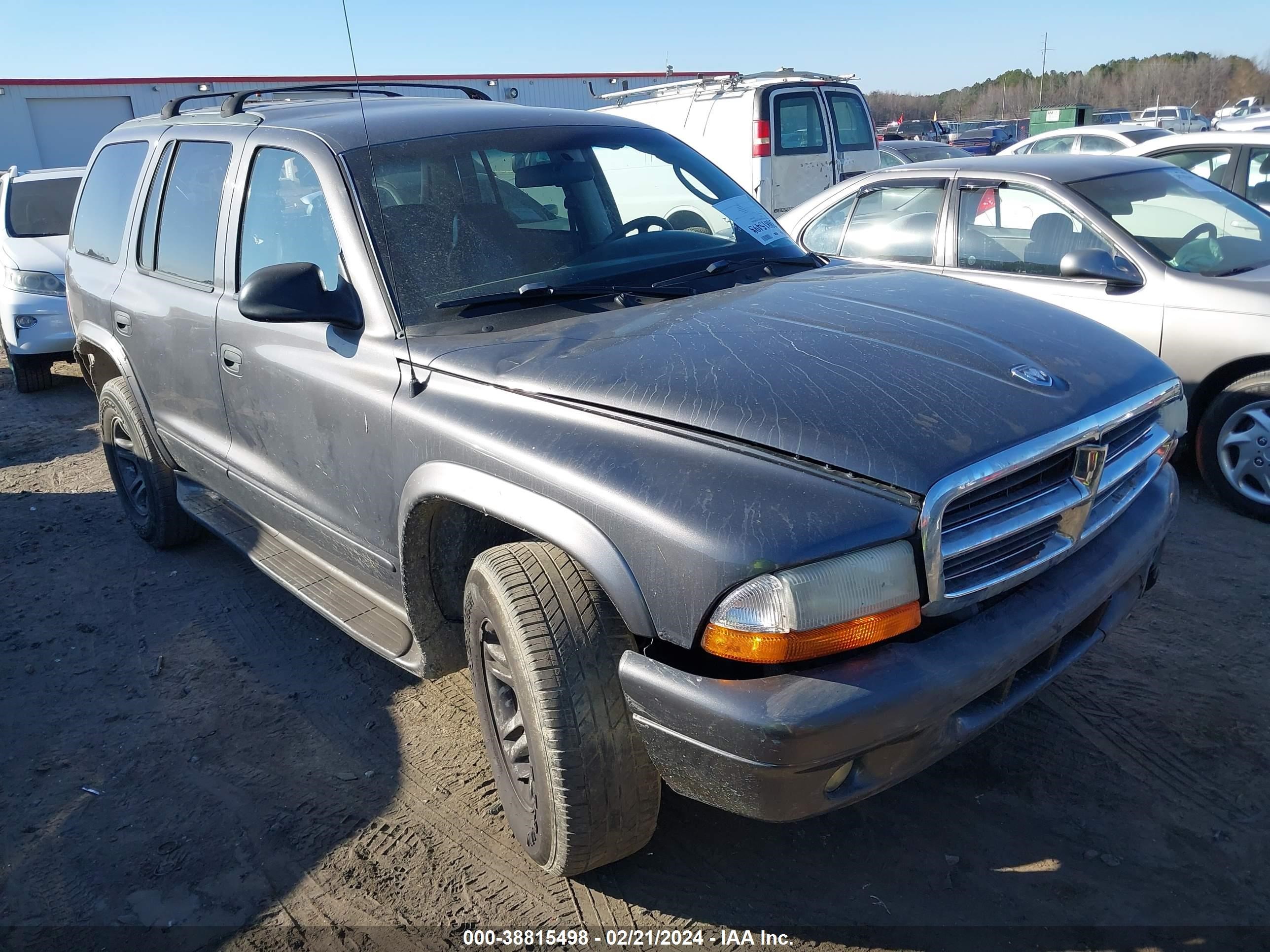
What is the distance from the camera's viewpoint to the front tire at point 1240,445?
4457 mm

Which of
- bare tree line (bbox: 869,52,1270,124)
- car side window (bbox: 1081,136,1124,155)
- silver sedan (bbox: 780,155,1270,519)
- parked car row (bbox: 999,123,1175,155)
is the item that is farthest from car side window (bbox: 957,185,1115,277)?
bare tree line (bbox: 869,52,1270,124)

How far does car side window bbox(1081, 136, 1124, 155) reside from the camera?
14.1 m

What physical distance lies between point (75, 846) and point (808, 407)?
2.44 metres

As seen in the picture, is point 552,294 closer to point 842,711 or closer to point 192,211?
point 842,711

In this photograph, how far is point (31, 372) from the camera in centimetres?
858

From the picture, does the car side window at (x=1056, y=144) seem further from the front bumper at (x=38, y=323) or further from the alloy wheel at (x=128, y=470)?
the alloy wheel at (x=128, y=470)

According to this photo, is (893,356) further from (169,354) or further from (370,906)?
(169,354)

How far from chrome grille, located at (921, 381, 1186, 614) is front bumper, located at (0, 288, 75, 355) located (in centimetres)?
822

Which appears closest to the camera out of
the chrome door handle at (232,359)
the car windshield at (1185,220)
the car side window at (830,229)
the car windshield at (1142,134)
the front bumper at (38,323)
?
the chrome door handle at (232,359)

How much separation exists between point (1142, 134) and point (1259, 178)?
9241mm

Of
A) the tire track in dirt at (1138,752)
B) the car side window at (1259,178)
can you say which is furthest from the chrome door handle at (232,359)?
the car side window at (1259,178)

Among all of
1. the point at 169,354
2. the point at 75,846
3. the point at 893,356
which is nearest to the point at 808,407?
the point at 893,356

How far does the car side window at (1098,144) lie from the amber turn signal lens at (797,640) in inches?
561

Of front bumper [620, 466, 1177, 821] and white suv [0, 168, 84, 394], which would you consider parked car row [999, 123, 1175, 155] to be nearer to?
white suv [0, 168, 84, 394]
